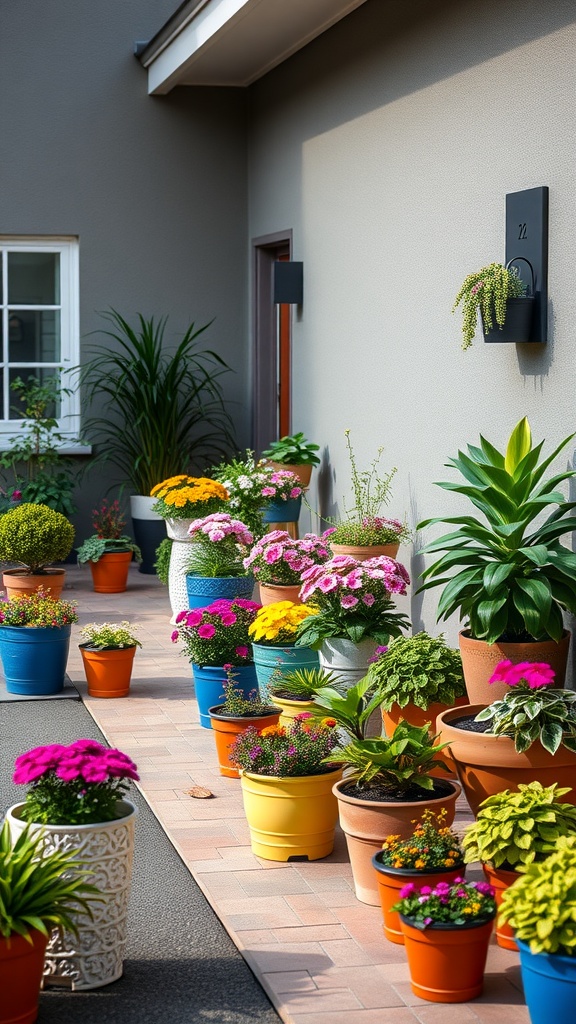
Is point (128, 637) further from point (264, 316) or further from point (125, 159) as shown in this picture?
point (125, 159)

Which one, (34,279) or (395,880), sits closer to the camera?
(395,880)

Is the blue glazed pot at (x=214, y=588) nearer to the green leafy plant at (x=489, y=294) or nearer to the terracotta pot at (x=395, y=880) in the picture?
the green leafy plant at (x=489, y=294)

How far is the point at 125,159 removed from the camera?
9.75 m

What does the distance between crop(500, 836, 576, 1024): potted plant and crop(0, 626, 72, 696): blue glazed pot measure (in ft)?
11.5

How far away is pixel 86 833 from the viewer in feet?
10.3

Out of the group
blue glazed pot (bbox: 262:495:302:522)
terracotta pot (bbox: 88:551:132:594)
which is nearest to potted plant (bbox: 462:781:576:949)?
blue glazed pot (bbox: 262:495:302:522)

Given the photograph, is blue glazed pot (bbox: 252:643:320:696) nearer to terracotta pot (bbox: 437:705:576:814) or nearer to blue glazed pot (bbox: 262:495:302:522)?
terracotta pot (bbox: 437:705:576:814)

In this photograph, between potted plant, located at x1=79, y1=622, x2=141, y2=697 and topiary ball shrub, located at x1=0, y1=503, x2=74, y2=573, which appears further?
topiary ball shrub, located at x1=0, y1=503, x2=74, y2=573

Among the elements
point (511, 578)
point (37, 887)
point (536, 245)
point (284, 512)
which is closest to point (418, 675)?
point (511, 578)

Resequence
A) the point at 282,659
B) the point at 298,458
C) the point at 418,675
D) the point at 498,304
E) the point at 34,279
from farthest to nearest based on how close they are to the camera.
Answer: the point at 34,279
the point at 298,458
the point at 282,659
the point at 498,304
the point at 418,675

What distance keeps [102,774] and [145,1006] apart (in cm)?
56

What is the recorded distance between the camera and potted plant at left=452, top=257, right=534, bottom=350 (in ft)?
15.4

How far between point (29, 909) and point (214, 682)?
8.31 feet

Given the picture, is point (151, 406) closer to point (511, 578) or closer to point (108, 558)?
point (108, 558)
